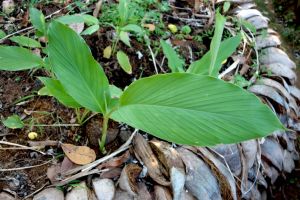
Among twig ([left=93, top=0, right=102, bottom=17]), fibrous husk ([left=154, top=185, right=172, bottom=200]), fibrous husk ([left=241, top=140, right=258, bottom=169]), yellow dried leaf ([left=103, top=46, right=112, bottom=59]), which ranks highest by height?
twig ([left=93, top=0, right=102, bottom=17])

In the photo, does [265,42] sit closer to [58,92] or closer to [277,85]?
[277,85]

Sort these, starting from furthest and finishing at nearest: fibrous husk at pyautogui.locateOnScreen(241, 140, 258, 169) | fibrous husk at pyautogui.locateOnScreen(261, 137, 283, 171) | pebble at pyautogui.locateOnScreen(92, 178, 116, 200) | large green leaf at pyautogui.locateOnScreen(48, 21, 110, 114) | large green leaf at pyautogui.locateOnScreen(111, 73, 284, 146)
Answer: fibrous husk at pyautogui.locateOnScreen(261, 137, 283, 171) < fibrous husk at pyautogui.locateOnScreen(241, 140, 258, 169) < pebble at pyautogui.locateOnScreen(92, 178, 116, 200) < large green leaf at pyautogui.locateOnScreen(48, 21, 110, 114) < large green leaf at pyautogui.locateOnScreen(111, 73, 284, 146)

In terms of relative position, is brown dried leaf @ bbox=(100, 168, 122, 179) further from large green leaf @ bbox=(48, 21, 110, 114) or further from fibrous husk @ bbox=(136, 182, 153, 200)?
large green leaf @ bbox=(48, 21, 110, 114)

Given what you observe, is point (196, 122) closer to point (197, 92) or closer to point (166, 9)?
point (197, 92)

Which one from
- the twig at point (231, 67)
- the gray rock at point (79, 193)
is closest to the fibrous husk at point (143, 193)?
the gray rock at point (79, 193)

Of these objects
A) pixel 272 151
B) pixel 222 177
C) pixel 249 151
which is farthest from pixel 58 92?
pixel 272 151

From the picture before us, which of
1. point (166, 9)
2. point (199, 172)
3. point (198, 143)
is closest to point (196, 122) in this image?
point (198, 143)

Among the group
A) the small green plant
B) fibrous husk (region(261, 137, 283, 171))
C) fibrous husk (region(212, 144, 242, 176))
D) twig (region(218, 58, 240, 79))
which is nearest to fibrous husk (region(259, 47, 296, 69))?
twig (region(218, 58, 240, 79))
